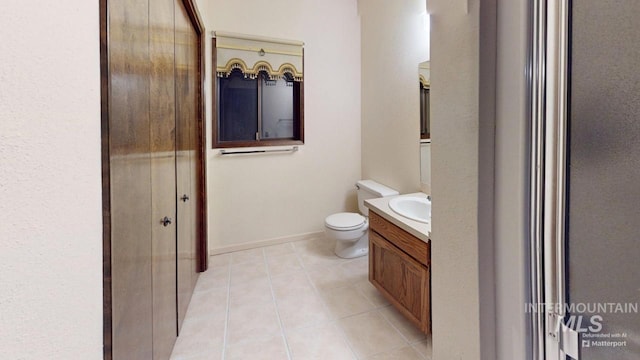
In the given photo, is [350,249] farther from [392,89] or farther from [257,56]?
[257,56]

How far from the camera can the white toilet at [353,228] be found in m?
2.72

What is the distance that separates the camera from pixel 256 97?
Result: 3.06m

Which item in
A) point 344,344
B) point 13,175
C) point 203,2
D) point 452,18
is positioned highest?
point 203,2

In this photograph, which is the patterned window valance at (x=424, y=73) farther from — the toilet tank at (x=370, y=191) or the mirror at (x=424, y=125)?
the toilet tank at (x=370, y=191)

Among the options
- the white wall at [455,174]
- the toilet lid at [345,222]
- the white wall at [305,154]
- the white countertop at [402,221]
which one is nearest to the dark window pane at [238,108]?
the white wall at [305,154]

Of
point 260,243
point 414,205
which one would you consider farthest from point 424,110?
point 260,243

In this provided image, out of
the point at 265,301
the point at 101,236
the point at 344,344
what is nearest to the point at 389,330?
the point at 344,344

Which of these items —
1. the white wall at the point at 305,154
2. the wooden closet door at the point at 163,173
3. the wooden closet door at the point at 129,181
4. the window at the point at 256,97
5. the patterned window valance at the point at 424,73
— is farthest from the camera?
the white wall at the point at 305,154

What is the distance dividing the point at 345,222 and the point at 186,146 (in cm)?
156

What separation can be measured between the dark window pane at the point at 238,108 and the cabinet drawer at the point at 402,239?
167 cm

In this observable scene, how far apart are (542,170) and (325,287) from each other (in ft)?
7.06

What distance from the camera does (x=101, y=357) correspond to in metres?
0.73

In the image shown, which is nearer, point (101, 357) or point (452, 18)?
point (452, 18)

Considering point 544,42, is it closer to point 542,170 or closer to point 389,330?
point 542,170
